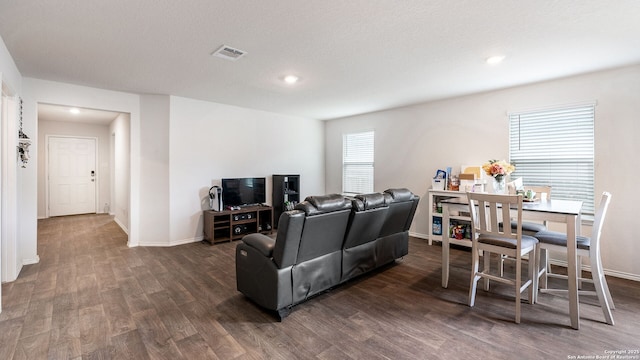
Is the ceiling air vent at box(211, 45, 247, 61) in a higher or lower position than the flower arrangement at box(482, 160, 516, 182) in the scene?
higher

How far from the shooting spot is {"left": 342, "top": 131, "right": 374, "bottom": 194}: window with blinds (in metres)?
6.14

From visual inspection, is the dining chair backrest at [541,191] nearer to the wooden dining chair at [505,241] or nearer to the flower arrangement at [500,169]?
the flower arrangement at [500,169]

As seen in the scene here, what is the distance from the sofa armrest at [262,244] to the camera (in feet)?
8.04

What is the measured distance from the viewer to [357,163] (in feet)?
20.9

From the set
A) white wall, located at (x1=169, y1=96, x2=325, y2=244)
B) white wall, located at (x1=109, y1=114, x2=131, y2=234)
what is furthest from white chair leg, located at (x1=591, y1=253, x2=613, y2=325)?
white wall, located at (x1=109, y1=114, x2=131, y2=234)

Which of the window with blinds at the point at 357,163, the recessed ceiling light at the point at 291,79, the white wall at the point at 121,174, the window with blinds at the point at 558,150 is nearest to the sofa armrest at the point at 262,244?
the recessed ceiling light at the point at 291,79

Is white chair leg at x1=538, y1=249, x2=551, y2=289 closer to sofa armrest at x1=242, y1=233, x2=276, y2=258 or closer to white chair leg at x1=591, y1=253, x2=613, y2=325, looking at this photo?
white chair leg at x1=591, y1=253, x2=613, y2=325

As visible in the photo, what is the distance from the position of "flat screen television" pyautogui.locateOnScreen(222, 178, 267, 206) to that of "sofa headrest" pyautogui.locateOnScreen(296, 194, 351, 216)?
2.96m

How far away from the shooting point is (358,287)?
10.0 feet

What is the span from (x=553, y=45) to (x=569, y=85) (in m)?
1.33

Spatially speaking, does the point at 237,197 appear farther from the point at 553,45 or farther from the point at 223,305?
the point at 553,45

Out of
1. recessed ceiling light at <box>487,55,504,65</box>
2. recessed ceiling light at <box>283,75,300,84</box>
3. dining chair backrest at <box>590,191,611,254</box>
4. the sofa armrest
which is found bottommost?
the sofa armrest

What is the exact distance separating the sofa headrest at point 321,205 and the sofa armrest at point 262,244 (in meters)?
0.39

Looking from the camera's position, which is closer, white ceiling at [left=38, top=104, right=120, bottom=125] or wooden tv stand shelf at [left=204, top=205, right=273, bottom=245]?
wooden tv stand shelf at [left=204, top=205, right=273, bottom=245]
